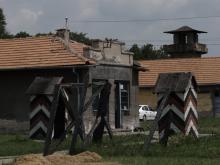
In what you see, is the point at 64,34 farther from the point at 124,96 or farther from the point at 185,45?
the point at 185,45

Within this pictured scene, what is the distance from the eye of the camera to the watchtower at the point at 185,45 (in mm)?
73500

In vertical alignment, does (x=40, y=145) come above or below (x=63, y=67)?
below

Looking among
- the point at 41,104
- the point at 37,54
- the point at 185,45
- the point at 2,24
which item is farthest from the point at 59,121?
the point at 2,24

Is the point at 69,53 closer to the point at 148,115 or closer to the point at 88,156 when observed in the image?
the point at 88,156

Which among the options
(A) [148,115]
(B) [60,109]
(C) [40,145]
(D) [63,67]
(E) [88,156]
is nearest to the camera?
(E) [88,156]

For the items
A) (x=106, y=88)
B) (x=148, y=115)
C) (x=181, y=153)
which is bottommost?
(x=148, y=115)

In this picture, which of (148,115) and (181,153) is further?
(148,115)

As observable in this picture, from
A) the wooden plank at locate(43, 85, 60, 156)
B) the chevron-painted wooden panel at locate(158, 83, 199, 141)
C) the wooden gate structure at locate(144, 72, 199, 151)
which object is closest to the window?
the wooden gate structure at locate(144, 72, 199, 151)

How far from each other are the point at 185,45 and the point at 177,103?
55472 mm

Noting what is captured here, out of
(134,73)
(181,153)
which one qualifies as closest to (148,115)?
(134,73)

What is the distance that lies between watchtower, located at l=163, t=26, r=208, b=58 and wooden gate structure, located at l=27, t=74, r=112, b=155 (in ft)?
174

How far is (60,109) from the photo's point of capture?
18.8 metres

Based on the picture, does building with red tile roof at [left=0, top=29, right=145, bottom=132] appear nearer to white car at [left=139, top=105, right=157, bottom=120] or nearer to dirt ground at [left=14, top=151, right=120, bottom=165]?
dirt ground at [left=14, top=151, right=120, bottom=165]

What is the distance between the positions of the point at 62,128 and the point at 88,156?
16.5ft
